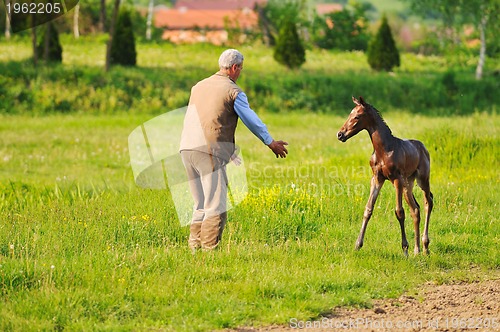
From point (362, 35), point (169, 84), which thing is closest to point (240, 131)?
point (169, 84)

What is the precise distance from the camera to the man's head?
8.84 m

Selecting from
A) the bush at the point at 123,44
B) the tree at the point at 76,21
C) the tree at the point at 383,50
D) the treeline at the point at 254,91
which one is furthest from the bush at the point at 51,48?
the tree at the point at 383,50

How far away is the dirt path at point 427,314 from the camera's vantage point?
23.4 feet

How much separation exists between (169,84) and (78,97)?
318 centimetres

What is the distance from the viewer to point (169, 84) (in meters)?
29.2

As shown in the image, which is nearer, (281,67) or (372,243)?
(372,243)

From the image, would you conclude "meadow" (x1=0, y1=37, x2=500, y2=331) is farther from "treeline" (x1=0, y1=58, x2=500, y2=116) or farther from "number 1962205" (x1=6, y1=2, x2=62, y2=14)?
"number 1962205" (x1=6, y1=2, x2=62, y2=14)

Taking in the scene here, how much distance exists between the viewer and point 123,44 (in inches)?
1236

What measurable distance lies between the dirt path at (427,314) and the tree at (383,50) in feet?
84.1

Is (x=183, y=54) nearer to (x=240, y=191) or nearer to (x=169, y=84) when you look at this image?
(x=169, y=84)

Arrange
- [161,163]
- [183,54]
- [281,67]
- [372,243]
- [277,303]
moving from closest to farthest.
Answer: [277,303] → [372,243] → [161,163] → [281,67] → [183,54]

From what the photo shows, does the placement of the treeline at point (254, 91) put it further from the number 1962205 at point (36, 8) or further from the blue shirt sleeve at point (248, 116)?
the blue shirt sleeve at point (248, 116)

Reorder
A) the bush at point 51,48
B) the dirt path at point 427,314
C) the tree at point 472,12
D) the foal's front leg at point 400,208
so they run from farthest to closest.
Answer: the tree at point 472,12
the bush at point 51,48
the foal's front leg at point 400,208
the dirt path at point 427,314

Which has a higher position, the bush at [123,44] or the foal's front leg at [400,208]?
the foal's front leg at [400,208]
